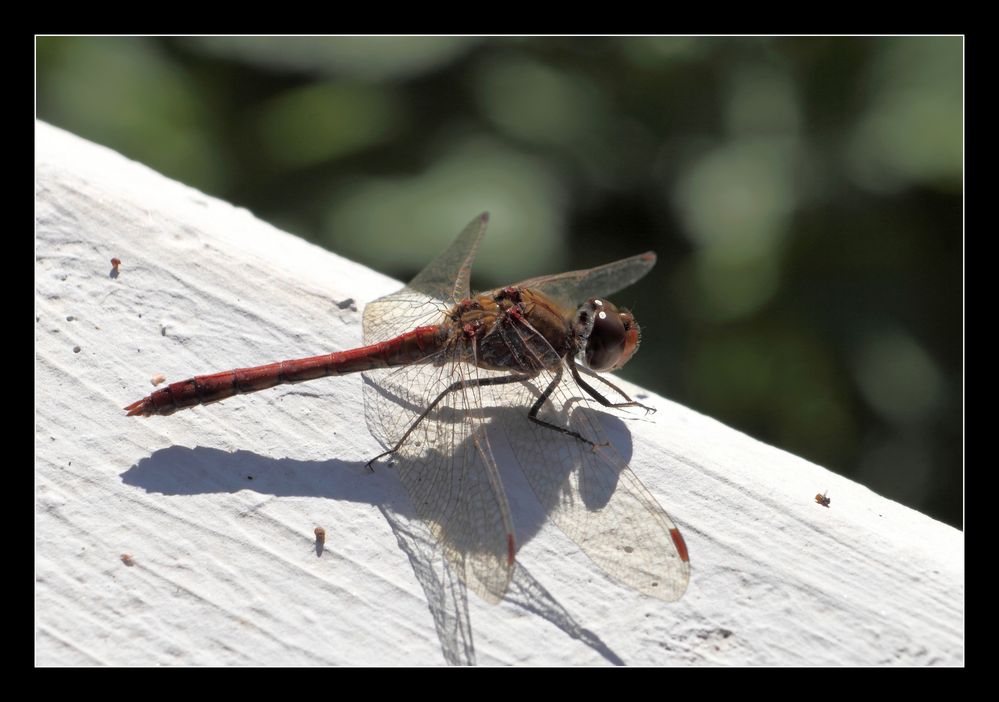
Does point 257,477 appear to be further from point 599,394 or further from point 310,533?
point 599,394

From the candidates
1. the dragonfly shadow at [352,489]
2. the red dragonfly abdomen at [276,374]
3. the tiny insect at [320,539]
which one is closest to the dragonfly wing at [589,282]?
the red dragonfly abdomen at [276,374]

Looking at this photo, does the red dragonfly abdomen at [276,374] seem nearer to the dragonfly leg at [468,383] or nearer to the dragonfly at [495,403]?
the dragonfly at [495,403]

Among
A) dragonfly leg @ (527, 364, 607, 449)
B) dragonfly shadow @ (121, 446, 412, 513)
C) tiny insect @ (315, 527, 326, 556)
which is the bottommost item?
tiny insect @ (315, 527, 326, 556)

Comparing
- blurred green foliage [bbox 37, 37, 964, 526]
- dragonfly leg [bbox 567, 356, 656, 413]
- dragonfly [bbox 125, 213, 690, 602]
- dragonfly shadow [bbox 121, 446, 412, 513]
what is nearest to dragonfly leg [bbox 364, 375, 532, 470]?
dragonfly [bbox 125, 213, 690, 602]

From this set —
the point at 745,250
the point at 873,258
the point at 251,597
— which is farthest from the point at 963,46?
the point at 251,597

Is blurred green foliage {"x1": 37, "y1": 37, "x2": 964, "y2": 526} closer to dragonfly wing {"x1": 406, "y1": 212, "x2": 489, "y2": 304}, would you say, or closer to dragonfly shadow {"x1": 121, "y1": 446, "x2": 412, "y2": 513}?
dragonfly wing {"x1": 406, "y1": 212, "x2": 489, "y2": 304}

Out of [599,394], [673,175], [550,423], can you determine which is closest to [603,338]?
[599,394]
